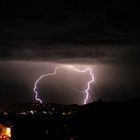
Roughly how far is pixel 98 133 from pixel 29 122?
1086cm

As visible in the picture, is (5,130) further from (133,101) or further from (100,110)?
(133,101)

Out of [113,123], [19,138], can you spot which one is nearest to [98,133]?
[113,123]

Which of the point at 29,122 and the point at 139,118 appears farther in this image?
the point at 29,122

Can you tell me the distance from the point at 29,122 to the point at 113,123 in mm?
11808

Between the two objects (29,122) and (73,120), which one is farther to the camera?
(29,122)

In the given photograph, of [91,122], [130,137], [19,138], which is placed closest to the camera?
[130,137]

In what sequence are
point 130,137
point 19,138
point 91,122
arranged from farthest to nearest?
point 19,138, point 91,122, point 130,137

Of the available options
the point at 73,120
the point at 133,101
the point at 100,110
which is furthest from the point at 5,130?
the point at 133,101

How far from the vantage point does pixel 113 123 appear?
92.6 feet

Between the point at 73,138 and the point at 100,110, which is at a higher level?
the point at 100,110

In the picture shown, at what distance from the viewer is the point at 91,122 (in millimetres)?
29828

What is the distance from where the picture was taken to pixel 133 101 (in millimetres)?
30297

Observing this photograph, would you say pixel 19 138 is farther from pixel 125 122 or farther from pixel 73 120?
pixel 125 122

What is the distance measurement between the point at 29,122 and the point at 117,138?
1273 cm
